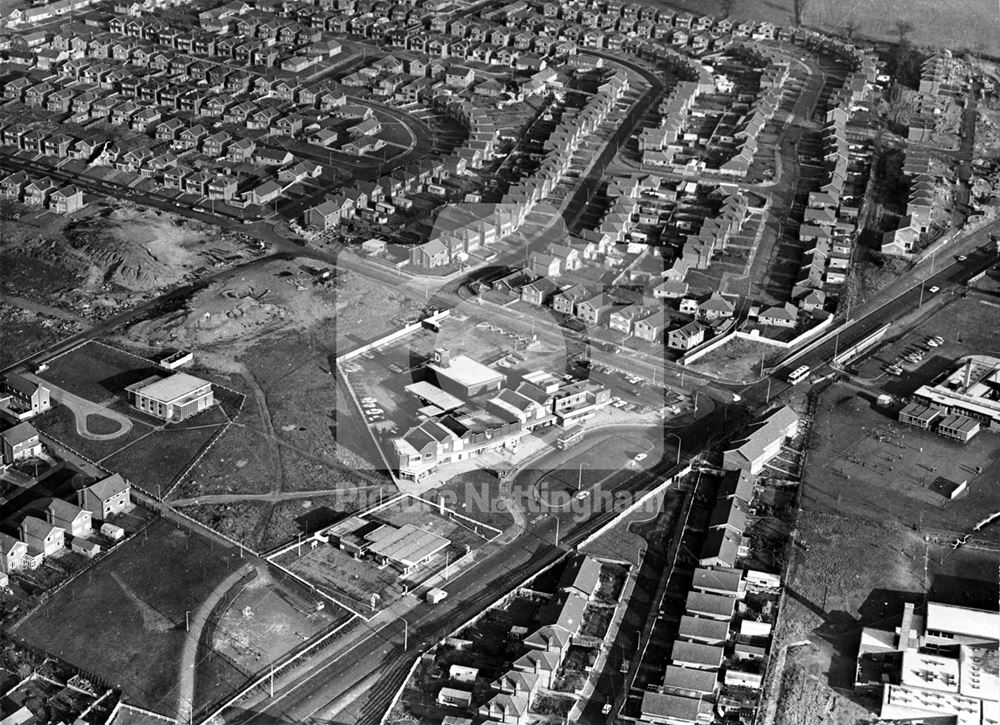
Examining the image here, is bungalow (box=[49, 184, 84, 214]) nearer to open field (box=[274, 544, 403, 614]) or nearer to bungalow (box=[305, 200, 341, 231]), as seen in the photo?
bungalow (box=[305, 200, 341, 231])

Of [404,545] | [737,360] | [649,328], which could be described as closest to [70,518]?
[404,545]

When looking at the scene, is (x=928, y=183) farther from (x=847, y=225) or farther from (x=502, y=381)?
(x=502, y=381)

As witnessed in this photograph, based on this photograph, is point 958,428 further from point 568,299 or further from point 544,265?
point 544,265

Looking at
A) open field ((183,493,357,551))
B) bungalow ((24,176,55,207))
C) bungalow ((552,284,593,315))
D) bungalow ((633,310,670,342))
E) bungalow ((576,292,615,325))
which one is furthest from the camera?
bungalow ((24,176,55,207))

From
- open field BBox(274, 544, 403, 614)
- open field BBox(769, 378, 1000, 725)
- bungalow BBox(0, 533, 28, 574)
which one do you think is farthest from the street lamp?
bungalow BBox(0, 533, 28, 574)

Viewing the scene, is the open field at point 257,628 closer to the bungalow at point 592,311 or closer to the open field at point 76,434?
the open field at point 76,434

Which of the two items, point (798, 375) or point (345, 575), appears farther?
point (798, 375)
